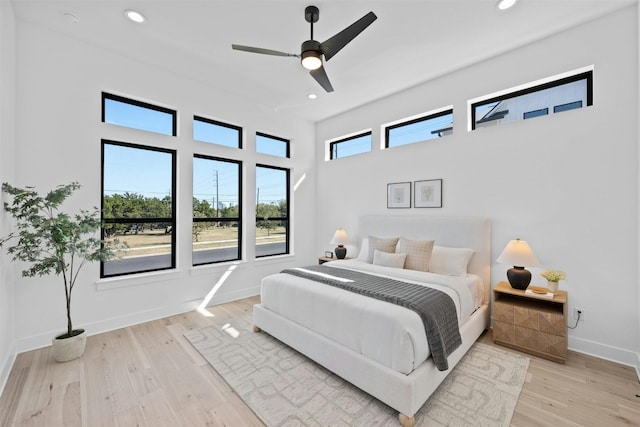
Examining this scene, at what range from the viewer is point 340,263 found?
385 centimetres

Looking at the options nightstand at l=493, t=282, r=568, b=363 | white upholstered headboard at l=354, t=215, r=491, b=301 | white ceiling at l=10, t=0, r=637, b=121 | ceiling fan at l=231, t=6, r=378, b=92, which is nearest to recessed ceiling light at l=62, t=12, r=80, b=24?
white ceiling at l=10, t=0, r=637, b=121

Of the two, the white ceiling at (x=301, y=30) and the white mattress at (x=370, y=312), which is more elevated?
the white ceiling at (x=301, y=30)

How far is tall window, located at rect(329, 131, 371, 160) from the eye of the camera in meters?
4.96

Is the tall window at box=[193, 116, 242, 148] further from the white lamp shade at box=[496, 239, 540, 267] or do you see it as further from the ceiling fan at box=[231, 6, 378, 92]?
the white lamp shade at box=[496, 239, 540, 267]

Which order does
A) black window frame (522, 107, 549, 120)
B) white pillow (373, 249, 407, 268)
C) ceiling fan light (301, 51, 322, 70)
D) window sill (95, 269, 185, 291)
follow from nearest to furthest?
ceiling fan light (301, 51, 322, 70)
black window frame (522, 107, 549, 120)
window sill (95, 269, 185, 291)
white pillow (373, 249, 407, 268)

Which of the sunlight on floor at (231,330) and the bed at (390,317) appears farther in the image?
the sunlight on floor at (231,330)

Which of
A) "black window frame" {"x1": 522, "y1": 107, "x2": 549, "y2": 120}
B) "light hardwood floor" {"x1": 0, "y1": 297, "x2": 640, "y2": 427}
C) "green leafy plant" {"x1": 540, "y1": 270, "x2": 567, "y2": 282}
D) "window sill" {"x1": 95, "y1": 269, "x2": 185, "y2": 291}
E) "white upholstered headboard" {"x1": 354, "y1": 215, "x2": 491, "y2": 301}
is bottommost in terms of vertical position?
"light hardwood floor" {"x1": 0, "y1": 297, "x2": 640, "y2": 427}

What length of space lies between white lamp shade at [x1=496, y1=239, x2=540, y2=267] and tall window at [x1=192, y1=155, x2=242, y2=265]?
3754 millimetres

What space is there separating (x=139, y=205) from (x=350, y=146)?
11.9 feet

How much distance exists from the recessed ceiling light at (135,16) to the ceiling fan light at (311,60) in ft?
5.74

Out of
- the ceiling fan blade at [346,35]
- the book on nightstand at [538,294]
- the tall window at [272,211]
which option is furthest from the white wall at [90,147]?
the book on nightstand at [538,294]

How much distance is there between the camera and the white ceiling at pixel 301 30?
2539 millimetres

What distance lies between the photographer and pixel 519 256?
9.24 feet

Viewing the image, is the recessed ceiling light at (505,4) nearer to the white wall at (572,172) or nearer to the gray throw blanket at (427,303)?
the white wall at (572,172)
